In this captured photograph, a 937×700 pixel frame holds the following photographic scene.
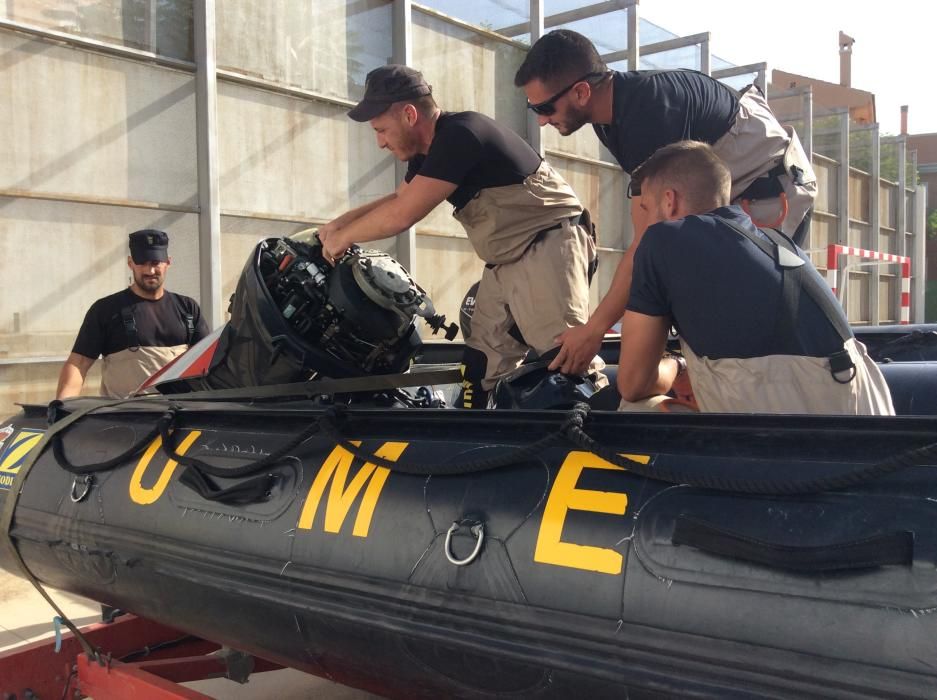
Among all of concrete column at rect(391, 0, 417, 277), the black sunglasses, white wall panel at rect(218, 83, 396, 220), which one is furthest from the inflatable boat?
concrete column at rect(391, 0, 417, 277)

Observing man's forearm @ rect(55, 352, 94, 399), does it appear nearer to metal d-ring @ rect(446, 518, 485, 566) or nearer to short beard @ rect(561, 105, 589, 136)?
short beard @ rect(561, 105, 589, 136)

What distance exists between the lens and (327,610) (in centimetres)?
194

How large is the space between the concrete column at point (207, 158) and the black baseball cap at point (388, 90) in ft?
13.4

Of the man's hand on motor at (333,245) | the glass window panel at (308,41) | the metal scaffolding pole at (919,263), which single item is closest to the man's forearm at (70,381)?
the man's hand on motor at (333,245)

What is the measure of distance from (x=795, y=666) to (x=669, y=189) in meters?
1.12

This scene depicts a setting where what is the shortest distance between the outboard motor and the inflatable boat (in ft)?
0.05

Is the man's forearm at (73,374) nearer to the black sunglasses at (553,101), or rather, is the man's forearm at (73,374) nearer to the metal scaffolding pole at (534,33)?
the black sunglasses at (553,101)

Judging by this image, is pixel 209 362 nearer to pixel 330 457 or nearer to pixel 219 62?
pixel 330 457

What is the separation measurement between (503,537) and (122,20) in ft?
18.8

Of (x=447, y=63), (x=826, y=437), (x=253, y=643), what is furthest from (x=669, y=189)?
(x=447, y=63)

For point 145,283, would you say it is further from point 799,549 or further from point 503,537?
point 799,549

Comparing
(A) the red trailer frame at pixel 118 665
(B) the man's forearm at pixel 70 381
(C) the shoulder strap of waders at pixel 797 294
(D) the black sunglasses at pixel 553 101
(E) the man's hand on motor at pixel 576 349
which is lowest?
(A) the red trailer frame at pixel 118 665

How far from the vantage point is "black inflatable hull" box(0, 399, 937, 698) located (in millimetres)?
1354

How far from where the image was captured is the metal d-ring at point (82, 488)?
2547 millimetres
